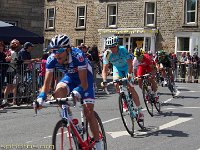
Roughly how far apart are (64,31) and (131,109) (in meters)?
35.8

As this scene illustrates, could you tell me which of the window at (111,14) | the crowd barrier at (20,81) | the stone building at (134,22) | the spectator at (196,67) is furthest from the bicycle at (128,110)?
the window at (111,14)

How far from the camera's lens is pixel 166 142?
29.1 ft

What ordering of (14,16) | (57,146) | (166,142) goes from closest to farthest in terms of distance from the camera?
1. (57,146)
2. (166,142)
3. (14,16)

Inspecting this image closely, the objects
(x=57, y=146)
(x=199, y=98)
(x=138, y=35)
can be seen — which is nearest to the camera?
(x=57, y=146)

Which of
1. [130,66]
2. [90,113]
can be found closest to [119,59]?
[130,66]

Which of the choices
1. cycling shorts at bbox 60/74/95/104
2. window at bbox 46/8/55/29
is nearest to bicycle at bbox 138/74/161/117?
cycling shorts at bbox 60/74/95/104

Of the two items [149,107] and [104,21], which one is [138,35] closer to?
[104,21]

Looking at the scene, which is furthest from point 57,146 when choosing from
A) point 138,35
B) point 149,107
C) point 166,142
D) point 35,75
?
point 138,35

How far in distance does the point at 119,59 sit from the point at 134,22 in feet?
95.8

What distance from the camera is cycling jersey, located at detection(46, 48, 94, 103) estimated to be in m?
6.78

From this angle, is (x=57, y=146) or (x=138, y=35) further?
(x=138, y=35)

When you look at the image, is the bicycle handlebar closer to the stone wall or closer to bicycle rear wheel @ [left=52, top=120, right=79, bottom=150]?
bicycle rear wheel @ [left=52, top=120, right=79, bottom=150]

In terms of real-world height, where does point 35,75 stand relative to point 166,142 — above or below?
above

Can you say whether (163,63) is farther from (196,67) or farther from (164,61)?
(196,67)
